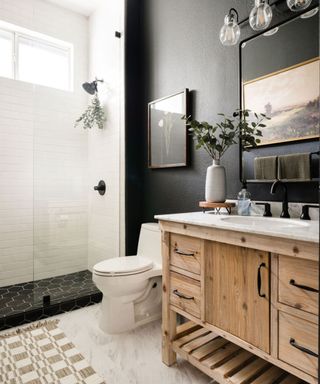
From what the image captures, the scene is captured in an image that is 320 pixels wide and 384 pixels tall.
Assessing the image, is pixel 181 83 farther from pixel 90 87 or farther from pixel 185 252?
pixel 185 252

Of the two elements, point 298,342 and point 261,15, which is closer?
point 298,342

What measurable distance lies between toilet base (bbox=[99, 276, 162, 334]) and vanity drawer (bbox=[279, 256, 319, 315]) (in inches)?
49.5

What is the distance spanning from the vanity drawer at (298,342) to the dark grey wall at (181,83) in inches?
27.3

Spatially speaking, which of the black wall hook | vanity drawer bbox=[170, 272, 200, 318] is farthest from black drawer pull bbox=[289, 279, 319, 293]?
the black wall hook

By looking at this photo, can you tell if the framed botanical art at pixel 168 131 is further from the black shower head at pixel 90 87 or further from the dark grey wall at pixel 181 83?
the black shower head at pixel 90 87

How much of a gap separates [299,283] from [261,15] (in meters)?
1.38

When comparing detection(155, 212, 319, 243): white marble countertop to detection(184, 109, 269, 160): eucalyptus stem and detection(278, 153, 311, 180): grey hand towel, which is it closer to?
detection(278, 153, 311, 180): grey hand towel

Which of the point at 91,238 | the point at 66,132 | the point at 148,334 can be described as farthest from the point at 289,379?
the point at 66,132

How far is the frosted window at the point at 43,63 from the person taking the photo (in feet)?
9.30

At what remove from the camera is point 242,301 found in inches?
47.0

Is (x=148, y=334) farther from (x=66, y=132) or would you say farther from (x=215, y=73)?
(x=66, y=132)

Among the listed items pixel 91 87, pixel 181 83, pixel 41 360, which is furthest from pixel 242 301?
pixel 91 87

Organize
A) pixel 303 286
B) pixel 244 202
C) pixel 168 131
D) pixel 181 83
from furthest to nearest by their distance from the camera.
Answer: pixel 168 131, pixel 181 83, pixel 244 202, pixel 303 286

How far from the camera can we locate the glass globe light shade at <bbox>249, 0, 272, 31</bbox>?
148cm
